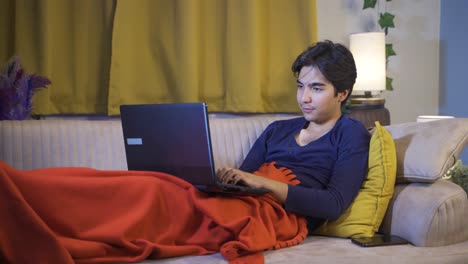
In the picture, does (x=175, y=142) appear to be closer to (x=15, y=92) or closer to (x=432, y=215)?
(x=432, y=215)

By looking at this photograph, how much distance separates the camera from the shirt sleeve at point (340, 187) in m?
1.57

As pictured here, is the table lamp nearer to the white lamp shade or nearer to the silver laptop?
the white lamp shade

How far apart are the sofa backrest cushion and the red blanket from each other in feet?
1.25

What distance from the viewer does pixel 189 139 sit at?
1445mm

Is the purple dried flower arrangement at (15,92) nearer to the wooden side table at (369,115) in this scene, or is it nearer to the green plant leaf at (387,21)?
the wooden side table at (369,115)

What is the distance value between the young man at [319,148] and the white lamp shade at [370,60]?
2.52 feet

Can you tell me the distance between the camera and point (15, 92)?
2.05 m

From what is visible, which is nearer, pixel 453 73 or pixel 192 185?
pixel 192 185

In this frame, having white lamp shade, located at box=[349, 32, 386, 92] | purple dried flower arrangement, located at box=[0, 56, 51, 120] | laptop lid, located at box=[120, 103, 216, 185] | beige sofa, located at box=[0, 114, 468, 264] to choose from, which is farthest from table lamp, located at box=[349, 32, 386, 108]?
purple dried flower arrangement, located at box=[0, 56, 51, 120]

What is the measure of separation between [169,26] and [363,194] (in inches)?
53.8

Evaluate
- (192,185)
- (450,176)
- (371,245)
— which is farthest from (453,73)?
(192,185)

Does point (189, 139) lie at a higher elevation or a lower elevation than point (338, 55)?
lower

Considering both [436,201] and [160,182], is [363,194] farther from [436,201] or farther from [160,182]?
[160,182]

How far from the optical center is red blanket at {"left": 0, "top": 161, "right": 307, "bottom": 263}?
3.96 feet
